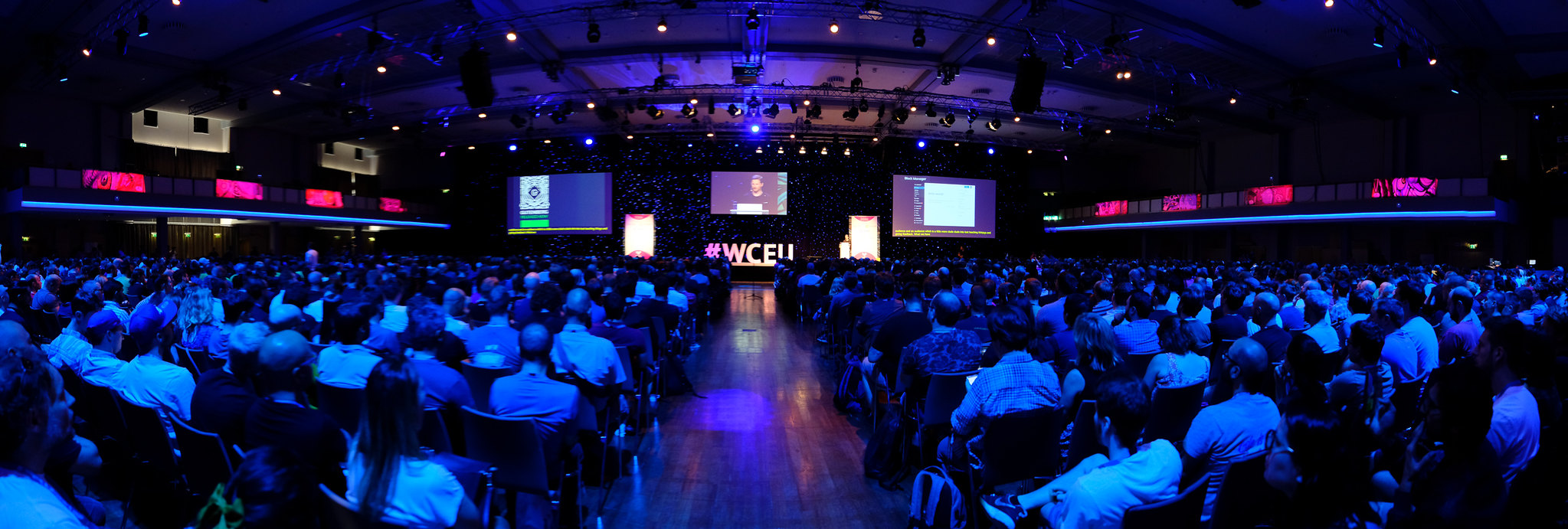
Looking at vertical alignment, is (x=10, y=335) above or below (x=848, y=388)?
above

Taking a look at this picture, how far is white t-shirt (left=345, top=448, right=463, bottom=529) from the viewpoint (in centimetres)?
180

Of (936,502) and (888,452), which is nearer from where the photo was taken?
(936,502)

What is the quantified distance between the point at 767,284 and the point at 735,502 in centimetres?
1896

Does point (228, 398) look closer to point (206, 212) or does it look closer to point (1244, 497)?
point (1244, 497)

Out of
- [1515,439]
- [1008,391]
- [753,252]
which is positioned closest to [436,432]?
[1008,391]

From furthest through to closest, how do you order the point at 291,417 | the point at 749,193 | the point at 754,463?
the point at 749,193
the point at 754,463
the point at 291,417

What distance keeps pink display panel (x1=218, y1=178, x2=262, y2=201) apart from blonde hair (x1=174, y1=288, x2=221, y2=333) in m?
17.9

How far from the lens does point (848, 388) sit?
614 cm

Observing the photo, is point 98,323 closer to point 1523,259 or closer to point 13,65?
point 13,65

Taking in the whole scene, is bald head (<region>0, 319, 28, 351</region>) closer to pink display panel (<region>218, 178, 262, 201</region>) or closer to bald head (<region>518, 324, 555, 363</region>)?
bald head (<region>518, 324, 555, 363</region>)

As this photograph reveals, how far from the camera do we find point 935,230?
2452cm

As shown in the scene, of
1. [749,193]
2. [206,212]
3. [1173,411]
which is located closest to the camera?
[1173,411]

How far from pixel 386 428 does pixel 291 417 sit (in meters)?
0.81

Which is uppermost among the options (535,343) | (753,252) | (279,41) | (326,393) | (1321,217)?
(279,41)
